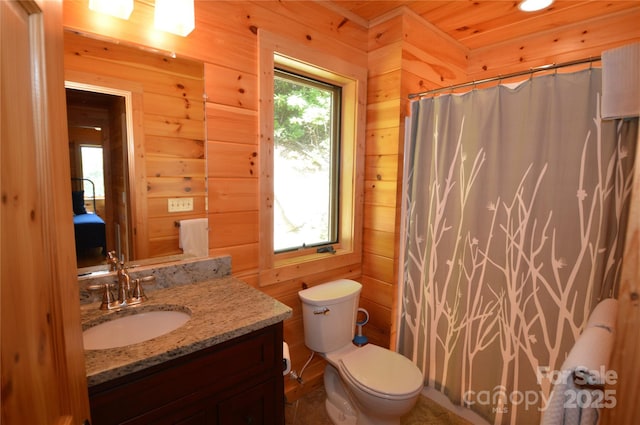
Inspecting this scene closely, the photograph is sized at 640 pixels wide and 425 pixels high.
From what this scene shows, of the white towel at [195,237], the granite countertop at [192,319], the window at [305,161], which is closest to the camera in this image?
the granite countertop at [192,319]

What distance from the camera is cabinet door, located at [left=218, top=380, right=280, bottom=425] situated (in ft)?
3.53

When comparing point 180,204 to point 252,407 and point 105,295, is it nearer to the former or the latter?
point 105,295

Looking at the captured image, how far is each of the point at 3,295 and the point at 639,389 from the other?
992 millimetres

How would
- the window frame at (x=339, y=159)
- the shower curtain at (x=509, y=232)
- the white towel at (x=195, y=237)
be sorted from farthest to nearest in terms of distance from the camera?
the window frame at (x=339, y=159) < the white towel at (x=195, y=237) < the shower curtain at (x=509, y=232)

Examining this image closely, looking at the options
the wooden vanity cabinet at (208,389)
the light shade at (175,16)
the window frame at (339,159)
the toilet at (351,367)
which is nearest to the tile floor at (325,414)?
the toilet at (351,367)

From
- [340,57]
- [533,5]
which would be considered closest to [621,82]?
[533,5]

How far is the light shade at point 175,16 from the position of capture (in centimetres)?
120

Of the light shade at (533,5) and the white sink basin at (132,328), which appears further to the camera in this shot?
the light shade at (533,5)

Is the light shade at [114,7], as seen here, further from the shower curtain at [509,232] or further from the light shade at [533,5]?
the light shade at [533,5]

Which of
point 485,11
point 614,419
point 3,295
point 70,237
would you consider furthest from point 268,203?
point 485,11

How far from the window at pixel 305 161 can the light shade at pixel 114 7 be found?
792 millimetres

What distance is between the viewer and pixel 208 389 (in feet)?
3.38

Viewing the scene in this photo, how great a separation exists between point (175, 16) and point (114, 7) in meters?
0.21

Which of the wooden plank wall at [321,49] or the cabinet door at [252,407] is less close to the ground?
the wooden plank wall at [321,49]
